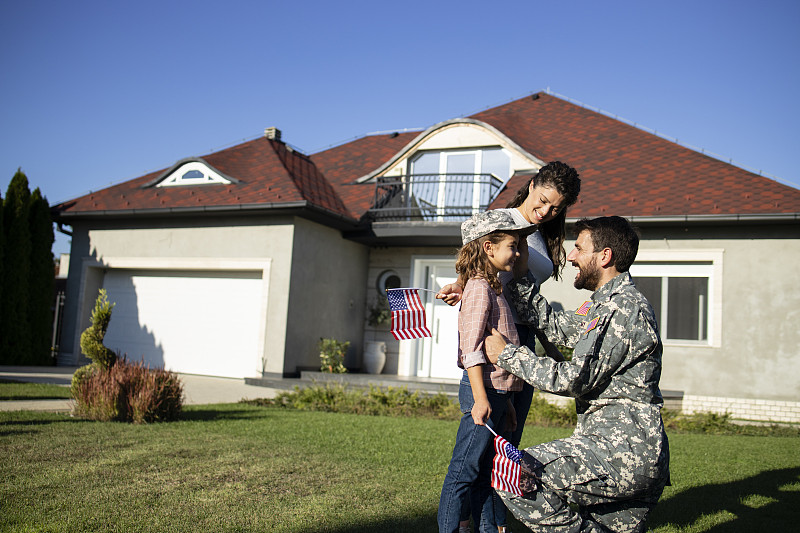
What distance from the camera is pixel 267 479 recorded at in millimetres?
4723

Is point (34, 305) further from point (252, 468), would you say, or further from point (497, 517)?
point (497, 517)

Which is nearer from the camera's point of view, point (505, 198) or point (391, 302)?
point (391, 302)

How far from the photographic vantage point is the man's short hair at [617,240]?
272 cm

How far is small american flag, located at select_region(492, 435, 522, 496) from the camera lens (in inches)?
96.6

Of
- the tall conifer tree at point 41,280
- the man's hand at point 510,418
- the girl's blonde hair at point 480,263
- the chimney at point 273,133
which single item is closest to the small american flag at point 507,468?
the man's hand at point 510,418

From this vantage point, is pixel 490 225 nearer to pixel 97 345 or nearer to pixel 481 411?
pixel 481 411

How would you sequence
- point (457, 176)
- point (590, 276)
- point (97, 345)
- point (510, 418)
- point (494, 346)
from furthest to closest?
1. point (457, 176)
2. point (97, 345)
3. point (510, 418)
4. point (590, 276)
5. point (494, 346)

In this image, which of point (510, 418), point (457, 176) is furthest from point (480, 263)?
point (457, 176)

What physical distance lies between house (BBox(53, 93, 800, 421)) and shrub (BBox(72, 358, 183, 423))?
17.0 feet

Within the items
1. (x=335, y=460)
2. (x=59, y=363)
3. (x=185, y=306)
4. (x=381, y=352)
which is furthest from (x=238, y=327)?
(x=335, y=460)

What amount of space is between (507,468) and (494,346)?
19.2 inches

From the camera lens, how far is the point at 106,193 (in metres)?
15.4

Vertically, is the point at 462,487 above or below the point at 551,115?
below

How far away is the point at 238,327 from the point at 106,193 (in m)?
5.26
